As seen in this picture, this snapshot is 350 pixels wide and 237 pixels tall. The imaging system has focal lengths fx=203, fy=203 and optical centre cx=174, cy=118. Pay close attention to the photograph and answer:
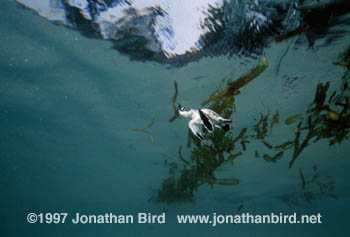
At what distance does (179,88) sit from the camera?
11.2 meters

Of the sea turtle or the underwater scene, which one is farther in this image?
the underwater scene

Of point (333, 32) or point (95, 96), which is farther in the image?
point (95, 96)

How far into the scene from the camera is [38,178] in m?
29.0

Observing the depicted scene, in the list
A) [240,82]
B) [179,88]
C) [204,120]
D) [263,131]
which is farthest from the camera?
[179,88]

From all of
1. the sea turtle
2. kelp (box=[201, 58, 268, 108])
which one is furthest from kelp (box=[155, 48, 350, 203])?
the sea turtle

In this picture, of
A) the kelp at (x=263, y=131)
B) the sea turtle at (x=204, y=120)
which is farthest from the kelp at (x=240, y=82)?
the sea turtle at (x=204, y=120)

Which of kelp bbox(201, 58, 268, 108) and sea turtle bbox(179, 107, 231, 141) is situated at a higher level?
kelp bbox(201, 58, 268, 108)

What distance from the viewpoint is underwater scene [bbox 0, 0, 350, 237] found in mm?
4992

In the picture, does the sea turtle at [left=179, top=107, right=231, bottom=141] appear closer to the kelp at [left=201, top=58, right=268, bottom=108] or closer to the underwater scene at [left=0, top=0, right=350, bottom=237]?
the underwater scene at [left=0, top=0, right=350, bottom=237]

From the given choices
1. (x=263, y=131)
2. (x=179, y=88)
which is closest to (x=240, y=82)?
(x=263, y=131)

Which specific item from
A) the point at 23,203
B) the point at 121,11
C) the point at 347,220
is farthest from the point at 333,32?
the point at 23,203

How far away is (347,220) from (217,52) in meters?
52.9

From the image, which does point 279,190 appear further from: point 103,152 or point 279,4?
point 279,4

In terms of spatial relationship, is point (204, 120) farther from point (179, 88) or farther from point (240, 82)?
point (179, 88)
